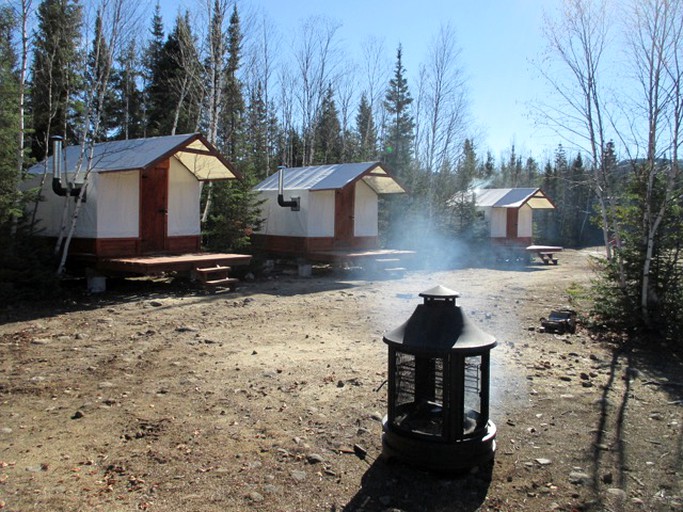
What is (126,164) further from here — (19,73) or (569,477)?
(569,477)

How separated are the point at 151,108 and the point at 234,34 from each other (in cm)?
710

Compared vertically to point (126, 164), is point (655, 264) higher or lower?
lower

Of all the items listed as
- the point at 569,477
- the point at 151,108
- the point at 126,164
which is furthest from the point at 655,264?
the point at 151,108

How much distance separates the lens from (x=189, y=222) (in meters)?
14.3

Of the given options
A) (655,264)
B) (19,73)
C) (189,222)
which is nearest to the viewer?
(655,264)

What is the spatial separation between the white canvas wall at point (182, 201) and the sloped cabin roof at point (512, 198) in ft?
51.4

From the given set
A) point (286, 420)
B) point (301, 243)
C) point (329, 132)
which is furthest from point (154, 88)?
point (286, 420)

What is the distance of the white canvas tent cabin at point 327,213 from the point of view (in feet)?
57.2

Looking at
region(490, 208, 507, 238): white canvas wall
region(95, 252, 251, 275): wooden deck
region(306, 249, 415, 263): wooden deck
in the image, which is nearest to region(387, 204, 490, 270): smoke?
region(490, 208, 507, 238): white canvas wall

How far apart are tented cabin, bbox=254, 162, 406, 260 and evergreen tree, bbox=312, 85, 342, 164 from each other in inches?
474

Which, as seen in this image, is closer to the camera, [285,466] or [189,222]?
[285,466]

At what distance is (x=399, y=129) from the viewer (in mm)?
30578

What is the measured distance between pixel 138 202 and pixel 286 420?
9.90m

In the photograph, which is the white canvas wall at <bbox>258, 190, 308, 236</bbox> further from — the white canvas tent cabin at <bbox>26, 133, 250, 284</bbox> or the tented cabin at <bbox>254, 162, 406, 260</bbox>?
the white canvas tent cabin at <bbox>26, 133, 250, 284</bbox>
